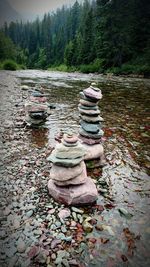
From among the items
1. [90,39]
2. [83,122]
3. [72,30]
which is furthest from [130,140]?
[72,30]

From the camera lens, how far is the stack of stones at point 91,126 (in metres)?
6.79

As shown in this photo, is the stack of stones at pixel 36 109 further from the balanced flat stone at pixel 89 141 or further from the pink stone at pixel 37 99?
the balanced flat stone at pixel 89 141

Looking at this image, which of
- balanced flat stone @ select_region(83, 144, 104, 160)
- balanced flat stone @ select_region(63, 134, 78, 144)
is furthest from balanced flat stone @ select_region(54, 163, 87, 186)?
balanced flat stone @ select_region(83, 144, 104, 160)

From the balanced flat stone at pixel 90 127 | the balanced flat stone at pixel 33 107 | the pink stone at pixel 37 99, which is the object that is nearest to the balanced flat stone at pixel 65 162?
the balanced flat stone at pixel 90 127

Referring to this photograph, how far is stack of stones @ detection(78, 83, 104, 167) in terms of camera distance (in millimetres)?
6785

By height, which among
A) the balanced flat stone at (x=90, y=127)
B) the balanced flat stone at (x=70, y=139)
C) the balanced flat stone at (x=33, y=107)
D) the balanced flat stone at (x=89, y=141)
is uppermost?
the balanced flat stone at (x=70, y=139)

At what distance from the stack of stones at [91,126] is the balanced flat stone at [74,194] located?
165 cm

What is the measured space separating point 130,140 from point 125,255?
5506 mm

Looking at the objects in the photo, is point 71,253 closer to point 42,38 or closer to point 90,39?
point 90,39

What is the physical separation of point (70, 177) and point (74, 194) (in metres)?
0.37

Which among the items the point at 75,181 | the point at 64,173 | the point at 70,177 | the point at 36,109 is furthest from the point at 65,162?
the point at 36,109

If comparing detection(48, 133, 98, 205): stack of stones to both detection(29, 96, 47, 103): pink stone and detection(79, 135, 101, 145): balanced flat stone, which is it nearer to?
detection(79, 135, 101, 145): balanced flat stone

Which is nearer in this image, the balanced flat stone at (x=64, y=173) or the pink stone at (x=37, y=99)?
the balanced flat stone at (x=64, y=173)

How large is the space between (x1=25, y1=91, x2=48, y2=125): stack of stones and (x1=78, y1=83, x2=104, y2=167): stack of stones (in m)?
2.88
